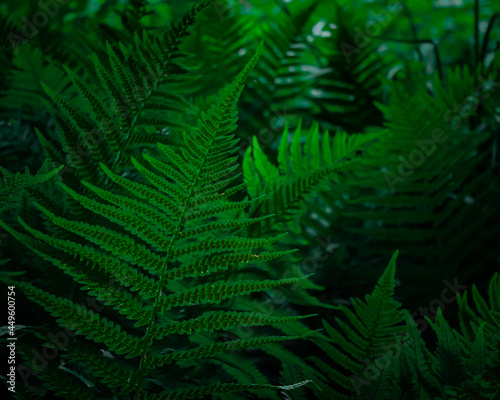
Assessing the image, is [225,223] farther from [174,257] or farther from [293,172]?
[293,172]

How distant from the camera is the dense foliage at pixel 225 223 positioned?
59cm

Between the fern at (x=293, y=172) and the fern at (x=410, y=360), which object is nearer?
the fern at (x=410, y=360)

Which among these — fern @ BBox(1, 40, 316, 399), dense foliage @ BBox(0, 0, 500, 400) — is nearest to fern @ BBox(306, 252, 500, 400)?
dense foliage @ BBox(0, 0, 500, 400)

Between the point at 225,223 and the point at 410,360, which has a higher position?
the point at 225,223

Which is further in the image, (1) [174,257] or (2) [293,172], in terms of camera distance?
(2) [293,172]

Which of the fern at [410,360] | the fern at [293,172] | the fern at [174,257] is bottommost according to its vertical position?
the fern at [410,360]

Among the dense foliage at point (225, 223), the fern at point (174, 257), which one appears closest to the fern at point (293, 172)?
the dense foliage at point (225, 223)

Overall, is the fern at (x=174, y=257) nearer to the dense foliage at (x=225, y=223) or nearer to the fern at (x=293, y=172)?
the dense foliage at (x=225, y=223)

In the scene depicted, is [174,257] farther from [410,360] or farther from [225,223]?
[410,360]

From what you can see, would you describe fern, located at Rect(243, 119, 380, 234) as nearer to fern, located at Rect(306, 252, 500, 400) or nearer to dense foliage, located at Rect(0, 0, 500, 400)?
dense foliage, located at Rect(0, 0, 500, 400)

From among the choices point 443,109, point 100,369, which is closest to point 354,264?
point 443,109

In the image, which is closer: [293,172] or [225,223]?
[225,223]

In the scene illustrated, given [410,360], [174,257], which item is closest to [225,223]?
[174,257]

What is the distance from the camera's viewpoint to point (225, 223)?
0.61 meters
